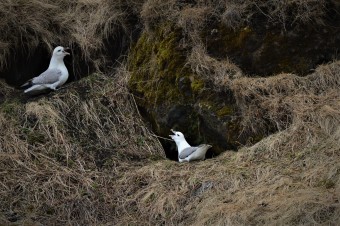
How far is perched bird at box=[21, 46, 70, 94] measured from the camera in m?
7.34

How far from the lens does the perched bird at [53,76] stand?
7336 millimetres

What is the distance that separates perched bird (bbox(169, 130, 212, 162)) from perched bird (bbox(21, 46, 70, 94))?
1481mm

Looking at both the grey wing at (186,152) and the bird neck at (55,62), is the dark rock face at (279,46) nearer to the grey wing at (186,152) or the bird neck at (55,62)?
the grey wing at (186,152)

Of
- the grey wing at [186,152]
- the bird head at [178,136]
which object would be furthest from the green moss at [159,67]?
the grey wing at [186,152]

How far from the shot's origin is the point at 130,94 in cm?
745

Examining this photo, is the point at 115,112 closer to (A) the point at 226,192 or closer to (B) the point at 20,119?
(B) the point at 20,119

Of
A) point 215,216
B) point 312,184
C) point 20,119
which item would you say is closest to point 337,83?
point 312,184

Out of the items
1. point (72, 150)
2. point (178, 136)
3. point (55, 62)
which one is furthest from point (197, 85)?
point (55, 62)

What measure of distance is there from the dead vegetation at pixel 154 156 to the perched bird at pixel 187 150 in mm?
152

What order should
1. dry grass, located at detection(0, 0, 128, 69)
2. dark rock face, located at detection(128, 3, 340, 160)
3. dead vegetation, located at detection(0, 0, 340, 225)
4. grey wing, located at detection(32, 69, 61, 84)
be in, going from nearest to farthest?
dead vegetation, located at detection(0, 0, 340, 225) → dark rock face, located at detection(128, 3, 340, 160) → grey wing, located at detection(32, 69, 61, 84) → dry grass, located at detection(0, 0, 128, 69)

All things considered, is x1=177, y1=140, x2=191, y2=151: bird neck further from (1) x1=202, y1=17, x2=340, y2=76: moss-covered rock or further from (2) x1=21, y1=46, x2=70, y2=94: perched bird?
(2) x1=21, y1=46, x2=70, y2=94: perched bird

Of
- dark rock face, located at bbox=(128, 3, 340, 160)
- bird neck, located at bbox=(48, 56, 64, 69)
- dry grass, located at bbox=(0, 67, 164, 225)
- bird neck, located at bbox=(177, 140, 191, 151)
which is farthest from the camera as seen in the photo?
bird neck, located at bbox=(48, 56, 64, 69)

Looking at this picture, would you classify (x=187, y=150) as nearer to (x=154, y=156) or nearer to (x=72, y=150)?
(x=154, y=156)

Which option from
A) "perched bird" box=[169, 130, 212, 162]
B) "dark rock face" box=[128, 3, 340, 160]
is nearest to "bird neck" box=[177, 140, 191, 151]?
"perched bird" box=[169, 130, 212, 162]
